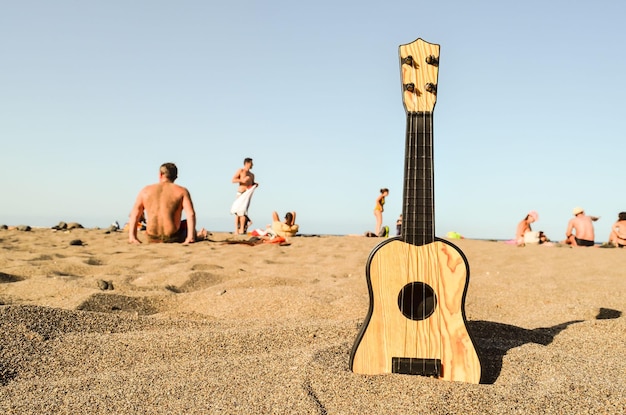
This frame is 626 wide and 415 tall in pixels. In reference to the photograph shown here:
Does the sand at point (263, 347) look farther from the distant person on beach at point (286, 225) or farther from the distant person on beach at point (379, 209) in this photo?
the distant person on beach at point (379, 209)

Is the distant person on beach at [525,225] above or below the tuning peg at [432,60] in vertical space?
below

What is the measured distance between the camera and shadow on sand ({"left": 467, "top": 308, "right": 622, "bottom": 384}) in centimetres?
207

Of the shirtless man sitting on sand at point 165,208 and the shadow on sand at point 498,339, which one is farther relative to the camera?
the shirtless man sitting on sand at point 165,208

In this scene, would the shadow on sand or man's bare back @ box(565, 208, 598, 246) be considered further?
man's bare back @ box(565, 208, 598, 246)

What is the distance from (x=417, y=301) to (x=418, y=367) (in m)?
0.25

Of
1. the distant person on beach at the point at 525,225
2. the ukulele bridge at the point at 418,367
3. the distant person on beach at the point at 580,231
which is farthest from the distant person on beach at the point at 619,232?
the ukulele bridge at the point at 418,367

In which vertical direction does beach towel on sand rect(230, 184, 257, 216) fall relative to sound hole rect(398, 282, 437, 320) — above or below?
above

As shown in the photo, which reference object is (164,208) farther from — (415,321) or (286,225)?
(415,321)

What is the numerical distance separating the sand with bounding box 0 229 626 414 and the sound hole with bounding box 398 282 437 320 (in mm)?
257

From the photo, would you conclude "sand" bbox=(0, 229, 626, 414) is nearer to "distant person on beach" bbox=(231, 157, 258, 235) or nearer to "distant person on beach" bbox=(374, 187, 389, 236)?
"distant person on beach" bbox=(231, 157, 258, 235)

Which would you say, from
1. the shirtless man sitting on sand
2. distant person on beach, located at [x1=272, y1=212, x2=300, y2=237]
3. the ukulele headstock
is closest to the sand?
the ukulele headstock

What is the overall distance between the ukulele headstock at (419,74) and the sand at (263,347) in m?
1.10

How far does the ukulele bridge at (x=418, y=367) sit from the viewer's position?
1978 millimetres

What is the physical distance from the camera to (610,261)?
605cm
